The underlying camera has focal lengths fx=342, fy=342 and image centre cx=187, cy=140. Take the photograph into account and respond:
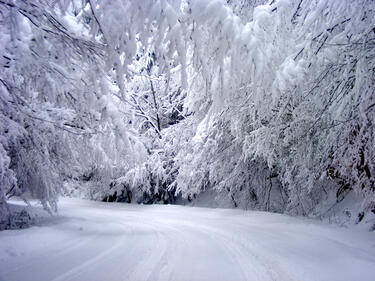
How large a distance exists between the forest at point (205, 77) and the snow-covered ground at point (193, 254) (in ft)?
3.99

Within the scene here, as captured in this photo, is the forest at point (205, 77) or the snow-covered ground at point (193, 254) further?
the snow-covered ground at point (193, 254)

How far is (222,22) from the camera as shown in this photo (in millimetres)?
3191

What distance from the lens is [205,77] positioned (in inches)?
135

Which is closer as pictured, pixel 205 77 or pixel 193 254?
pixel 205 77

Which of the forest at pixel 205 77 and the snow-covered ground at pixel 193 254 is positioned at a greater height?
the forest at pixel 205 77

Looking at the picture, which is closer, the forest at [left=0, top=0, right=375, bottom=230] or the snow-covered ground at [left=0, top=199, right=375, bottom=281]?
the forest at [left=0, top=0, right=375, bottom=230]

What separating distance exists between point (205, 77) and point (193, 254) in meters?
4.07

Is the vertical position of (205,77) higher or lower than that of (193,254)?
higher

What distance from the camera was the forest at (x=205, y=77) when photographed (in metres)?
3.23

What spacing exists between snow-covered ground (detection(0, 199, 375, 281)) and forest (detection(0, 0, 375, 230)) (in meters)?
1.21

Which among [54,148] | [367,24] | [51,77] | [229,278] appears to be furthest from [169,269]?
[54,148]

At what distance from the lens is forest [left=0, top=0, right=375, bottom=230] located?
3234 millimetres

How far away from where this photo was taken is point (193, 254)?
21.1ft

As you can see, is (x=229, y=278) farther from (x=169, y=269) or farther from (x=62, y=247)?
(x=62, y=247)
